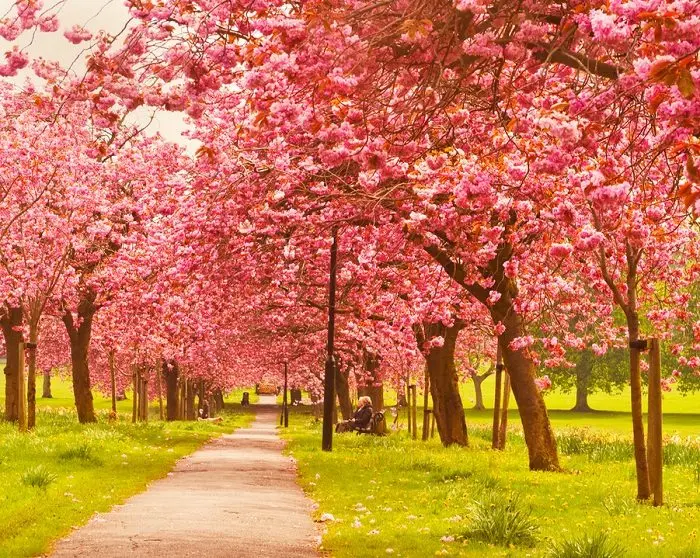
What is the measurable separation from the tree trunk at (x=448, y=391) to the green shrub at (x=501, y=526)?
15012 mm

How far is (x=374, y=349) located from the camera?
34.1 meters

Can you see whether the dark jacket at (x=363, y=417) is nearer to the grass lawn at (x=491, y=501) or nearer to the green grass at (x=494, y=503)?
the grass lawn at (x=491, y=501)

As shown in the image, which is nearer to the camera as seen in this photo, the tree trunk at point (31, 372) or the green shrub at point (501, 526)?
the green shrub at point (501, 526)

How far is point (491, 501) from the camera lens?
10672mm

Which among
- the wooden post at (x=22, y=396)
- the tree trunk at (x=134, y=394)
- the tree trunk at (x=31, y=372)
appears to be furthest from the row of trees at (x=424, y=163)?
the tree trunk at (x=134, y=394)

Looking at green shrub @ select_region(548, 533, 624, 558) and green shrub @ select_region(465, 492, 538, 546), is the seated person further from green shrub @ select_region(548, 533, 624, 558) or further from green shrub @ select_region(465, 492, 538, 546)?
green shrub @ select_region(548, 533, 624, 558)

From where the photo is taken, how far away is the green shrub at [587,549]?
316 inches

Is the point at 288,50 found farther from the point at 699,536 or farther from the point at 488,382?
the point at 488,382

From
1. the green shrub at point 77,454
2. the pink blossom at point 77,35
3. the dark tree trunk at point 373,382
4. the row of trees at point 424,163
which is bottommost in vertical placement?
the green shrub at point 77,454

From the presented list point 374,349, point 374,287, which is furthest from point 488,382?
point 374,287

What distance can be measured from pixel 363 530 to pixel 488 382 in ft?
402

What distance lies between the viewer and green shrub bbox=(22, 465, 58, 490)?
13.1 m

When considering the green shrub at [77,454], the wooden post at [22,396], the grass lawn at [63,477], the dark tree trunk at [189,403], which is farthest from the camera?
the dark tree trunk at [189,403]

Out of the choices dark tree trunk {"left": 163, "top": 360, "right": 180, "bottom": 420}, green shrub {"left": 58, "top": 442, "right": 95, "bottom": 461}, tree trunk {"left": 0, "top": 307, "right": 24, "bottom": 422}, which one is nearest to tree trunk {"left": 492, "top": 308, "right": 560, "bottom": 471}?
green shrub {"left": 58, "top": 442, "right": 95, "bottom": 461}
